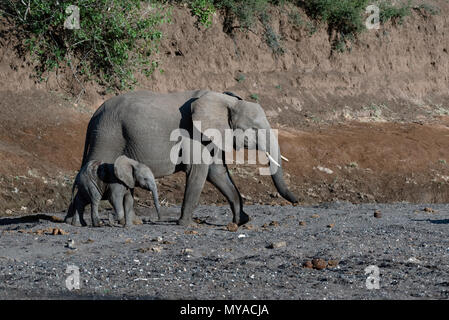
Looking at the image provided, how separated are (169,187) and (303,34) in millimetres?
9480

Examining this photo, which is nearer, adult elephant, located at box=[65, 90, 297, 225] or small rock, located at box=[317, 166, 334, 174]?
adult elephant, located at box=[65, 90, 297, 225]

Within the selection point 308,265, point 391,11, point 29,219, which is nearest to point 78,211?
point 29,219

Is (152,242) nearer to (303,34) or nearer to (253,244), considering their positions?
(253,244)

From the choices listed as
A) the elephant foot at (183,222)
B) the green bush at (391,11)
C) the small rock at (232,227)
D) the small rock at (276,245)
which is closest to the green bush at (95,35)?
the elephant foot at (183,222)

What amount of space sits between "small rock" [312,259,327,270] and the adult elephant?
10.4 ft

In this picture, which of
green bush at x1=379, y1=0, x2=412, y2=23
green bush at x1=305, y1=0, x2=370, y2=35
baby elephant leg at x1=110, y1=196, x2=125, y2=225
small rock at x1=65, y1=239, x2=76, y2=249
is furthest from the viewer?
green bush at x1=379, y1=0, x2=412, y2=23

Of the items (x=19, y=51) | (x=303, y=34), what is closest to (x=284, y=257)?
(x=19, y=51)

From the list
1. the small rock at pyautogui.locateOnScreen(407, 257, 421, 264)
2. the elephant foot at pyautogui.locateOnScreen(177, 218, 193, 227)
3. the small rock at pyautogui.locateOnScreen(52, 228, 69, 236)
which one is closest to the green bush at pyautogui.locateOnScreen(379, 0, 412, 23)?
the elephant foot at pyautogui.locateOnScreen(177, 218, 193, 227)

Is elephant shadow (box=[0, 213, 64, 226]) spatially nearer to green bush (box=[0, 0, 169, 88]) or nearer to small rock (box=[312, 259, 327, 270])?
small rock (box=[312, 259, 327, 270])

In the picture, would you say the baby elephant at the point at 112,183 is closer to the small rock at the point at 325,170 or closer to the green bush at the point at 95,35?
the green bush at the point at 95,35

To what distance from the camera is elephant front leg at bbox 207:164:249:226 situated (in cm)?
1141

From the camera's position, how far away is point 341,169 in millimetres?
17609

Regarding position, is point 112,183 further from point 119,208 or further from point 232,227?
point 232,227

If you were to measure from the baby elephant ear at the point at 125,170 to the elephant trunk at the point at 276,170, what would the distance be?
2063mm
